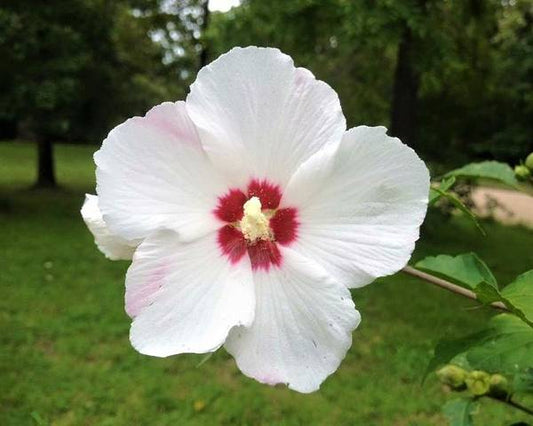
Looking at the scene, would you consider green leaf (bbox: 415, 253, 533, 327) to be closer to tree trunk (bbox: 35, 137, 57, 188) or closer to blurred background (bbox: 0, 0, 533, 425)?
blurred background (bbox: 0, 0, 533, 425)

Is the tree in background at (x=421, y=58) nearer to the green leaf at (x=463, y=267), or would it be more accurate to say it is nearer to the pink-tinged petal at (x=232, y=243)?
the green leaf at (x=463, y=267)

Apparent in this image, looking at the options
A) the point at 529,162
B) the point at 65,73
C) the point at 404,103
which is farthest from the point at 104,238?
the point at 65,73

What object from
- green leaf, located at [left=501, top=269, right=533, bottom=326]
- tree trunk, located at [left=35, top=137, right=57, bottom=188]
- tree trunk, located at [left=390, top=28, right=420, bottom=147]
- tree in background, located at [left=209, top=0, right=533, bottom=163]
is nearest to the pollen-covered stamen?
green leaf, located at [left=501, top=269, right=533, bottom=326]

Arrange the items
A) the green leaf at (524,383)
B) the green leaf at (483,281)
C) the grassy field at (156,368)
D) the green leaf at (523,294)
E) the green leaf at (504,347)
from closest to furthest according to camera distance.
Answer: the green leaf at (483,281), the green leaf at (523,294), the green leaf at (504,347), the green leaf at (524,383), the grassy field at (156,368)

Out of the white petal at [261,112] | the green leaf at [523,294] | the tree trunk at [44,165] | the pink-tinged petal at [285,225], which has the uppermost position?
the white petal at [261,112]

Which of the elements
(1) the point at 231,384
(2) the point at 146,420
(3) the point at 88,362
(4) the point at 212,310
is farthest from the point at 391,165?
(3) the point at 88,362

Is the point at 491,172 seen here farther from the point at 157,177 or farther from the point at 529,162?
the point at 157,177

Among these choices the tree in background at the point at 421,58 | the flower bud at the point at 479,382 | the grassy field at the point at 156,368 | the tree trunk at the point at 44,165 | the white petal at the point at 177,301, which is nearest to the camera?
the white petal at the point at 177,301

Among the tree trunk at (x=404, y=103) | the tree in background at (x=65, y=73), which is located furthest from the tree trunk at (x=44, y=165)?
the tree trunk at (x=404, y=103)
